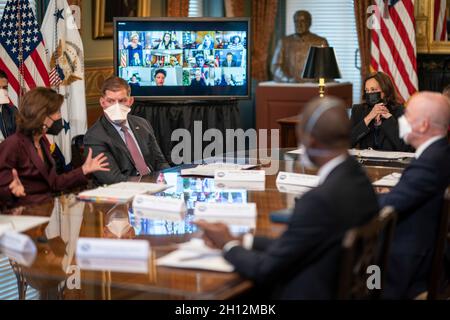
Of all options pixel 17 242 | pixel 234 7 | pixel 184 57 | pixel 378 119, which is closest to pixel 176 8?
pixel 234 7

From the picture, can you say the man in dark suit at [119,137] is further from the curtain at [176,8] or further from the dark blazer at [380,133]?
the curtain at [176,8]

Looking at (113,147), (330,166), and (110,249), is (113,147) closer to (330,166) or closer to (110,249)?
(110,249)

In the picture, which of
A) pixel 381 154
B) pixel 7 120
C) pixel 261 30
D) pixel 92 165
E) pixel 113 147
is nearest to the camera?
pixel 92 165

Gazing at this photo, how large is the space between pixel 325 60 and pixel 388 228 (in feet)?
18.6

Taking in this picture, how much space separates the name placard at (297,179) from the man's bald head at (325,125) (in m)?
1.85

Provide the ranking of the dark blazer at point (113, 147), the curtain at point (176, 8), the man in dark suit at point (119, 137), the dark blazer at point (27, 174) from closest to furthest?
the dark blazer at point (27, 174) < the dark blazer at point (113, 147) < the man in dark suit at point (119, 137) < the curtain at point (176, 8)

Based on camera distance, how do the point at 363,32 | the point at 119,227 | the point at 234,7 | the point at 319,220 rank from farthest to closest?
Result: the point at 234,7, the point at 363,32, the point at 119,227, the point at 319,220

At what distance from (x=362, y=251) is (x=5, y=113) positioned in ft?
14.0

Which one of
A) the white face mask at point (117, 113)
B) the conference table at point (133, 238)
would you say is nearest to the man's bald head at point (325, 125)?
the conference table at point (133, 238)

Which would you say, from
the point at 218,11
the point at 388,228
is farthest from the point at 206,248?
the point at 218,11

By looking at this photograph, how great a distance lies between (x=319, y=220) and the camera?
276 centimetres

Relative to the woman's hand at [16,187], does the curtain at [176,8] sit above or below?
above

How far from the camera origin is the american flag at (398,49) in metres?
9.78

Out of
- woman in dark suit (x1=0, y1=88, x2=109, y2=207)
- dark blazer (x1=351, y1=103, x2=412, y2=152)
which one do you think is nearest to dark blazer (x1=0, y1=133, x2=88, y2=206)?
woman in dark suit (x1=0, y1=88, x2=109, y2=207)
